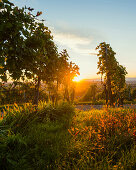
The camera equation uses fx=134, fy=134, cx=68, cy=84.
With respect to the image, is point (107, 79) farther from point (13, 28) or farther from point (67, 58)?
point (13, 28)

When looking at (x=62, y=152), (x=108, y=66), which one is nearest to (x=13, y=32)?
(x=62, y=152)

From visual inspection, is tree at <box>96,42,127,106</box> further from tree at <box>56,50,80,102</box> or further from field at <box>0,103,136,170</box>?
field at <box>0,103,136,170</box>

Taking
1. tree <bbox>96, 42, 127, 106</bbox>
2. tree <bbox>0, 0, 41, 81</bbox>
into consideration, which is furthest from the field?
tree <bbox>96, 42, 127, 106</bbox>

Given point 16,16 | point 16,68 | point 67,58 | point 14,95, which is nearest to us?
point 16,16

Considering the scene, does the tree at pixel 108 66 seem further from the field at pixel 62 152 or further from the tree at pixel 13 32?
the tree at pixel 13 32

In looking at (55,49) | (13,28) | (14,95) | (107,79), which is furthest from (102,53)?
(13,28)

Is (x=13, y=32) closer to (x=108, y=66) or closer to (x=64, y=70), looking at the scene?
(x=64, y=70)

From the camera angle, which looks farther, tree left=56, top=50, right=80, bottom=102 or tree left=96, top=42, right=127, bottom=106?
tree left=96, top=42, right=127, bottom=106

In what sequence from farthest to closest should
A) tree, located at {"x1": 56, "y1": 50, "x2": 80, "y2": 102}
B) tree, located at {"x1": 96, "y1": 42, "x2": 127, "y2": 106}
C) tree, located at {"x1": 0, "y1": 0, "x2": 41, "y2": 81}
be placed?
tree, located at {"x1": 96, "y1": 42, "x2": 127, "y2": 106}
tree, located at {"x1": 56, "y1": 50, "x2": 80, "y2": 102}
tree, located at {"x1": 0, "y1": 0, "x2": 41, "y2": 81}

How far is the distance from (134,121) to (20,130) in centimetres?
366

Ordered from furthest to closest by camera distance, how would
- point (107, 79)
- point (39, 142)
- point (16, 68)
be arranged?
1. point (107, 79)
2. point (39, 142)
3. point (16, 68)

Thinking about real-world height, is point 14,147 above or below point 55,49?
below

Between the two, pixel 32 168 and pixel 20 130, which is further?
pixel 20 130

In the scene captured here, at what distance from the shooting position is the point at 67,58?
8.55 m
